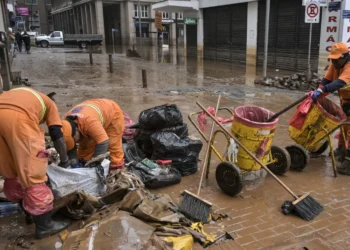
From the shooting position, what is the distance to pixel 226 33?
20156 mm

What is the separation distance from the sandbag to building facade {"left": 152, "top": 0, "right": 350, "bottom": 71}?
412 inches

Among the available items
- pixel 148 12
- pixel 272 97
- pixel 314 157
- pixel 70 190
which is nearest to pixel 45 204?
pixel 70 190

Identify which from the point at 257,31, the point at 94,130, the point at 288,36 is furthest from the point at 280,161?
the point at 257,31

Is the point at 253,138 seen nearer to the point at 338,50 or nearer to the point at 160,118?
the point at 160,118

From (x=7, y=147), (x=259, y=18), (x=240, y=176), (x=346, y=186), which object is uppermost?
(x=259, y=18)

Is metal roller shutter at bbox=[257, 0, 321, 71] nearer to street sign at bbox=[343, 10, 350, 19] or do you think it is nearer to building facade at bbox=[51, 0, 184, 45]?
street sign at bbox=[343, 10, 350, 19]

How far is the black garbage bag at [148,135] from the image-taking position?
4.53 meters

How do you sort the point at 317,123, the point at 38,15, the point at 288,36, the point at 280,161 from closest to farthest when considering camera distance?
the point at 280,161
the point at 317,123
the point at 288,36
the point at 38,15

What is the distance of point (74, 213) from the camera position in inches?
131

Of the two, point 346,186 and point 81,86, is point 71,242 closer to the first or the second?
point 346,186

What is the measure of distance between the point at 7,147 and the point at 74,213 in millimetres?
941

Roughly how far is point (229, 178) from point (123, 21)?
141ft

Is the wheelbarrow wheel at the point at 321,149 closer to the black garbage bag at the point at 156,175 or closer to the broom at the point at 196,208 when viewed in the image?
the black garbage bag at the point at 156,175

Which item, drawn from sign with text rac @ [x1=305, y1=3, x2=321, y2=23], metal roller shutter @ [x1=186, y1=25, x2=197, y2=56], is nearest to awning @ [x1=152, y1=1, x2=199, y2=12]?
metal roller shutter @ [x1=186, y1=25, x2=197, y2=56]
